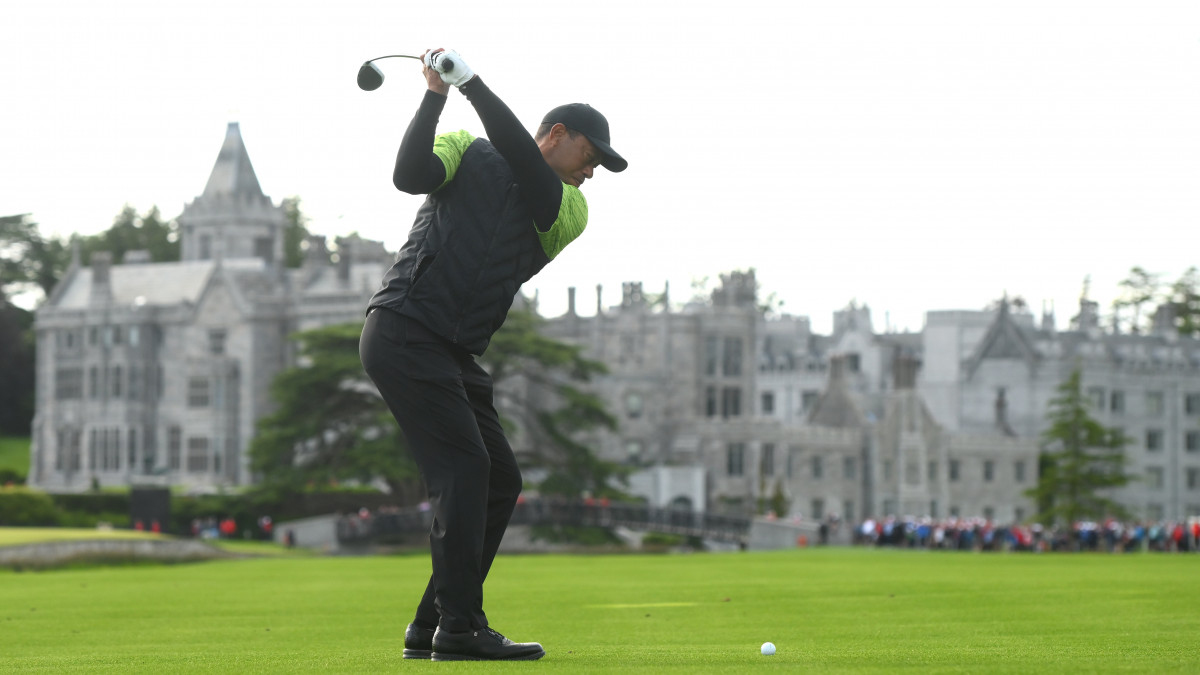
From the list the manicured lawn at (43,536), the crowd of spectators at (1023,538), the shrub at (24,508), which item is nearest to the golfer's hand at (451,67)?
the manicured lawn at (43,536)

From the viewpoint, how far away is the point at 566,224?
7.73m

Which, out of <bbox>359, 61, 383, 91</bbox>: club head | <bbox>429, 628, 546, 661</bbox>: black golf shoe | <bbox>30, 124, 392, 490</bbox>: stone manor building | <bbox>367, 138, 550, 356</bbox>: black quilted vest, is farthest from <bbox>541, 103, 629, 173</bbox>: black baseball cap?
<bbox>30, 124, 392, 490</bbox>: stone manor building

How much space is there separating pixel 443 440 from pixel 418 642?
889 millimetres

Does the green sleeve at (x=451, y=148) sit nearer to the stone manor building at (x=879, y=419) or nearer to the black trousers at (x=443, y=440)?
the black trousers at (x=443, y=440)

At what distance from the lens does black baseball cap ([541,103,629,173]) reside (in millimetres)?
7703

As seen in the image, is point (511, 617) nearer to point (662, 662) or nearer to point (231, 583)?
point (662, 662)

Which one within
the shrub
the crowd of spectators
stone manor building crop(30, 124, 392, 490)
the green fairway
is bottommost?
the crowd of spectators

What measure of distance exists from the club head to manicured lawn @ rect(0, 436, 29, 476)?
85959mm

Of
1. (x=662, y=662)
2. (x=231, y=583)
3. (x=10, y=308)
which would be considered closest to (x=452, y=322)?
(x=662, y=662)

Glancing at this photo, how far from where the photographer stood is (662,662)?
285 inches

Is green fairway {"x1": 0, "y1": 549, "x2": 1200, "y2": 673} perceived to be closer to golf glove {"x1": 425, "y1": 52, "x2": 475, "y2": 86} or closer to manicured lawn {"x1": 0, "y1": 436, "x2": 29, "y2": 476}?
golf glove {"x1": 425, "y1": 52, "x2": 475, "y2": 86}

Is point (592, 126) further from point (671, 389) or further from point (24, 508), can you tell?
point (671, 389)

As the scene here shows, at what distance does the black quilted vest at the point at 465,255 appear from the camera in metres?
7.41

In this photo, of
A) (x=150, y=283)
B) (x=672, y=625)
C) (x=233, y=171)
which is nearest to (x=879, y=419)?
(x=233, y=171)
